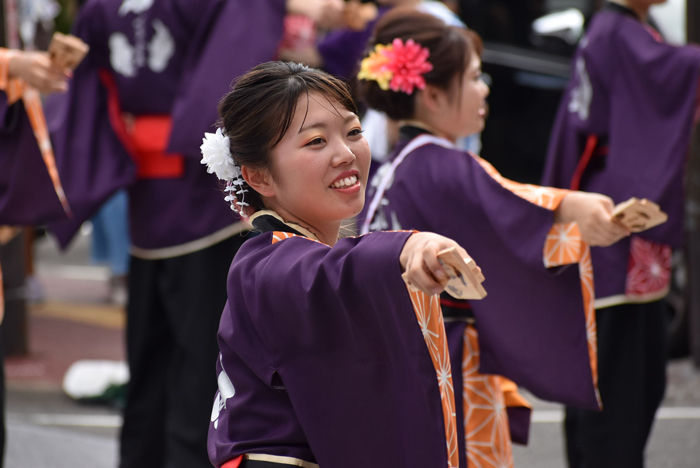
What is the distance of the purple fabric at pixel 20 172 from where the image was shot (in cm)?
285

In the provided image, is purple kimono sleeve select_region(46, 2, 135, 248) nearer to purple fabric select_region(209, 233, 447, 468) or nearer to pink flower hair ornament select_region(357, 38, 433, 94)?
pink flower hair ornament select_region(357, 38, 433, 94)

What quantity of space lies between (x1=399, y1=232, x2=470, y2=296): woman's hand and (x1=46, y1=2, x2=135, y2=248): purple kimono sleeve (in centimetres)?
217

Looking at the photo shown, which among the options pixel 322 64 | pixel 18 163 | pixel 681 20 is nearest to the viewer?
pixel 18 163

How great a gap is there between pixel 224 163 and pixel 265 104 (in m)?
0.15

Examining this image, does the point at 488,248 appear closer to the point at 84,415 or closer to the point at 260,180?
the point at 260,180

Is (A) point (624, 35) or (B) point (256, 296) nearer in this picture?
(B) point (256, 296)

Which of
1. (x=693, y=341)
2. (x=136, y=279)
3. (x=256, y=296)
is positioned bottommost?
(x=693, y=341)

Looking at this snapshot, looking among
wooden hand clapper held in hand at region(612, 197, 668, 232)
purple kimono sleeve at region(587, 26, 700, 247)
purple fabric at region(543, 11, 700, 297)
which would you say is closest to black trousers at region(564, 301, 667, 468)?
purple fabric at region(543, 11, 700, 297)

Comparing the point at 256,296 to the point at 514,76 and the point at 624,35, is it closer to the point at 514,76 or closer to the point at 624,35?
the point at 624,35

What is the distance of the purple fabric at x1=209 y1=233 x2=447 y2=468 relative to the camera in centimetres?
138

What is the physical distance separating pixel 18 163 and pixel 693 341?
3.21m

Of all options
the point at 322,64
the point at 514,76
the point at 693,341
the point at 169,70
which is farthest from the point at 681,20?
the point at 169,70

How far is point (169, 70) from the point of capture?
315 cm

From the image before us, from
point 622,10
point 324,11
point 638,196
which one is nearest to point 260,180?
point 324,11
